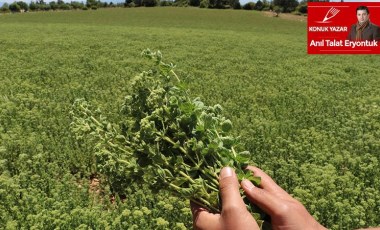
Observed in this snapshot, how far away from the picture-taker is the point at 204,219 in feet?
8.79

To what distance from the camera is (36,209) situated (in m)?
5.11

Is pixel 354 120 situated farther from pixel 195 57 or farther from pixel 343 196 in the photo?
pixel 195 57

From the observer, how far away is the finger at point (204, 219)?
8.47 feet

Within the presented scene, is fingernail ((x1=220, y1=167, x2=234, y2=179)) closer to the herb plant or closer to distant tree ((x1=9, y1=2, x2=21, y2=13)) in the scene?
the herb plant

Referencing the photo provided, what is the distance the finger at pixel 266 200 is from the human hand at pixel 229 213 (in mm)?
161

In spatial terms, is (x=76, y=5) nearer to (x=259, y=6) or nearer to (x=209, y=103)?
(x=259, y=6)

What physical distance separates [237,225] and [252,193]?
30cm

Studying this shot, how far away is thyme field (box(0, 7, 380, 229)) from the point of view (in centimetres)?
536

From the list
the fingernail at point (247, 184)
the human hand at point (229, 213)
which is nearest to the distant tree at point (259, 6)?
the fingernail at point (247, 184)

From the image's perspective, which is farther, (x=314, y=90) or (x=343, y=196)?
(x=314, y=90)

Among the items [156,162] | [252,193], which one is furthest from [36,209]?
[252,193]

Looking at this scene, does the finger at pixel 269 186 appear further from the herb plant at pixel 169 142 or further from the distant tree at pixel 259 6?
the distant tree at pixel 259 6

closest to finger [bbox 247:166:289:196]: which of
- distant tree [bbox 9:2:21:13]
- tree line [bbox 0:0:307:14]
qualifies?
tree line [bbox 0:0:307:14]

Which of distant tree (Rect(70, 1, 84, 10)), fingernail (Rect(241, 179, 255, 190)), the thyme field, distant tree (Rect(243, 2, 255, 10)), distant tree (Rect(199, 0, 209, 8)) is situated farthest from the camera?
distant tree (Rect(243, 2, 255, 10))
